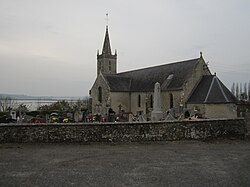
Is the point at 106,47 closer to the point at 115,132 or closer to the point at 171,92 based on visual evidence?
the point at 171,92

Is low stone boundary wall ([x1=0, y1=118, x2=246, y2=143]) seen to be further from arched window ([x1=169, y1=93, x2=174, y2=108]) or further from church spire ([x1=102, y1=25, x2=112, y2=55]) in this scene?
church spire ([x1=102, y1=25, x2=112, y2=55])

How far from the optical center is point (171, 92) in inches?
1228

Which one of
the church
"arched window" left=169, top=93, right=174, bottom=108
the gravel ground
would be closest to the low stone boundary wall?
the gravel ground

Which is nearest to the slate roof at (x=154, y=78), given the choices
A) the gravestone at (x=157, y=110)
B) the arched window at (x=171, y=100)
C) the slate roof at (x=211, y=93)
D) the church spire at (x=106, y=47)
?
the arched window at (x=171, y=100)

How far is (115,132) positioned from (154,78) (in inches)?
914

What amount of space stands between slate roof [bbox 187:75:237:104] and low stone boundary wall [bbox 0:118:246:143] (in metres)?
12.7

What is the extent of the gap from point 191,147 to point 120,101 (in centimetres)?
2530

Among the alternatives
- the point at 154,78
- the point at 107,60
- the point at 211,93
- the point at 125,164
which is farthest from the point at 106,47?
the point at 125,164

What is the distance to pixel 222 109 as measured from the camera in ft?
86.0

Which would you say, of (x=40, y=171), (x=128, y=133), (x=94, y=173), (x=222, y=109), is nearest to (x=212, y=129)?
(x=128, y=133)

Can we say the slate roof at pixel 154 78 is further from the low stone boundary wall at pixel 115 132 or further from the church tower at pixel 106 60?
the low stone boundary wall at pixel 115 132

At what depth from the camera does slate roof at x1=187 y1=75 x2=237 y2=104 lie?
26.5m

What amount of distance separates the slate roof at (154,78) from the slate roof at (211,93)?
188 cm

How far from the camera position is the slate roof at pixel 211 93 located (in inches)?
1043
